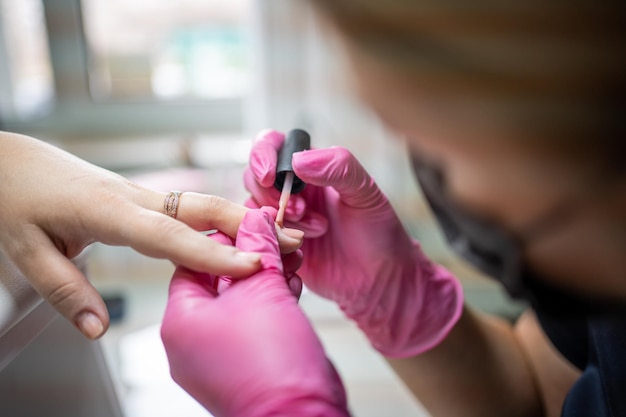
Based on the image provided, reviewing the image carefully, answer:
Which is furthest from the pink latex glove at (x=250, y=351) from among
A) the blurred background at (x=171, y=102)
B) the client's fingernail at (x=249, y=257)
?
the blurred background at (x=171, y=102)

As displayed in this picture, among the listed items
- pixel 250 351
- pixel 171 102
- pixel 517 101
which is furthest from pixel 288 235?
pixel 171 102

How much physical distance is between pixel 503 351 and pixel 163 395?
1.95 ft

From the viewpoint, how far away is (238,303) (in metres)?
0.50

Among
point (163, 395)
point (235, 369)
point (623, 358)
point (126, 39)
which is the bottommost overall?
point (163, 395)

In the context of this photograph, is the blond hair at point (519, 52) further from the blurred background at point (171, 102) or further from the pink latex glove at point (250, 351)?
the blurred background at point (171, 102)

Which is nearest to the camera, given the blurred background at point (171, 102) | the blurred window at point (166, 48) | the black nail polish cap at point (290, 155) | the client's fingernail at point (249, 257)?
Result: the client's fingernail at point (249, 257)

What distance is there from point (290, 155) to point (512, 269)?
0.32 meters

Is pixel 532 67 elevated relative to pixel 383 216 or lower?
elevated

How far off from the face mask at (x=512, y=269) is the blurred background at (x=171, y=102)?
56 centimetres

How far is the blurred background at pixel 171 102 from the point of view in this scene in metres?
1.23

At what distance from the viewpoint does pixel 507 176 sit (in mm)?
467

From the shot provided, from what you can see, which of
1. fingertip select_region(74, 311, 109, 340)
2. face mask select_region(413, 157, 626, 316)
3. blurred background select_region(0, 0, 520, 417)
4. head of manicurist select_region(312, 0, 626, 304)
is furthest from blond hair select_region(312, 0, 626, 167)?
blurred background select_region(0, 0, 520, 417)

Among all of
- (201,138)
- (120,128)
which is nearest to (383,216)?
(201,138)

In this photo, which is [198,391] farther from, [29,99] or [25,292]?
[29,99]
